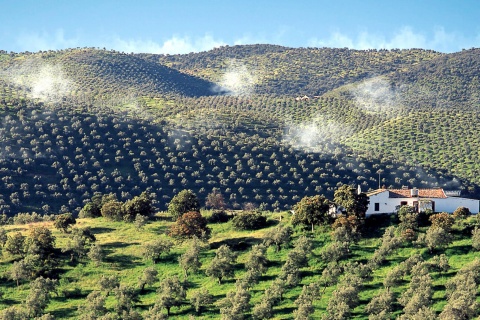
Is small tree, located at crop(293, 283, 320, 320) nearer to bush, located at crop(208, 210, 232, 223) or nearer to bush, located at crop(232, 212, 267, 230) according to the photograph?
bush, located at crop(232, 212, 267, 230)

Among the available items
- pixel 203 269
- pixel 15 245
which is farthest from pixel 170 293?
pixel 15 245

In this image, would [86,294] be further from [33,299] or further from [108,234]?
[108,234]

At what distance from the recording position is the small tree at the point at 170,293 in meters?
84.8

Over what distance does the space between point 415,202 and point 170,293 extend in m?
35.0

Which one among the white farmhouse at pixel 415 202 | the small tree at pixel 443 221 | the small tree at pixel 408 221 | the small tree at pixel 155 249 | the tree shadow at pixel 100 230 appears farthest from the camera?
the tree shadow at pixel 100 230

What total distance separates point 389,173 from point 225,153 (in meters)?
34.2

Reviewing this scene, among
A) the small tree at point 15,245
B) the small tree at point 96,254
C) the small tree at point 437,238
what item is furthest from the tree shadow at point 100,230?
the small tree at point 437,238

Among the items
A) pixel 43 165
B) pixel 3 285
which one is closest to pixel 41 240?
pixel 3 285

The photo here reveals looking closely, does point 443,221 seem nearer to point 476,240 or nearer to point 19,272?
point 476,240

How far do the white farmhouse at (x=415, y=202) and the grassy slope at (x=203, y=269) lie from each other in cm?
569

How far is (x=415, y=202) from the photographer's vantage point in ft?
344

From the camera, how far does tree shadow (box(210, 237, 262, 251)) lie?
325ft

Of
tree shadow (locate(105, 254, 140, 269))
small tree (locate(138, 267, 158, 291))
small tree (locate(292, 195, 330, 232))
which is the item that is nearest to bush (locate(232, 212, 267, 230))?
small tree (locate(292, 195, 330, 232))

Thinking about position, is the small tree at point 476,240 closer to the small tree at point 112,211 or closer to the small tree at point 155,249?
the small tree at point 155,249
